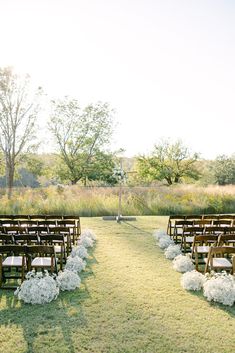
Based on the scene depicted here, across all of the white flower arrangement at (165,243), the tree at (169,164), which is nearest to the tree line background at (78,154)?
the tree at (169,164)

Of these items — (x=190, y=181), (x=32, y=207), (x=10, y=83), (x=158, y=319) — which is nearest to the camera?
(x=158, y=319)

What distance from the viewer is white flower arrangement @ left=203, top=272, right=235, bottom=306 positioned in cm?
552

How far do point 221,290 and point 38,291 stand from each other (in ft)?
9.67

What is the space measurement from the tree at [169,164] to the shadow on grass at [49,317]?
90.9 feet

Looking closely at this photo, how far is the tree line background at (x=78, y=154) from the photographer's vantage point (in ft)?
78.1

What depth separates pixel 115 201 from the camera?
17750 millimetres

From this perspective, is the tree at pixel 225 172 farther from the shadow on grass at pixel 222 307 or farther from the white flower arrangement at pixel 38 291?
the white flower arrangement at pixel 38 291

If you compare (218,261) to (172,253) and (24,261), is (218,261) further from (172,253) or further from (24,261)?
(24,261)

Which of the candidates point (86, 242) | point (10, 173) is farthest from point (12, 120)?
point (86, 242)

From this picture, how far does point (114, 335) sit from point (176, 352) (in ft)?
2.77

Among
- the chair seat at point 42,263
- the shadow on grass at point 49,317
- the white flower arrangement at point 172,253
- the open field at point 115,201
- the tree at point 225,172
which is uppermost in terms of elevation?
the tree at point 225,172

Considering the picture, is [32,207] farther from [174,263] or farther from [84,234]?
[174,263]

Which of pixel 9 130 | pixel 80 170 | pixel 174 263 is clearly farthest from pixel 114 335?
pixel 80 170

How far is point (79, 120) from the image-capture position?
2919cm
